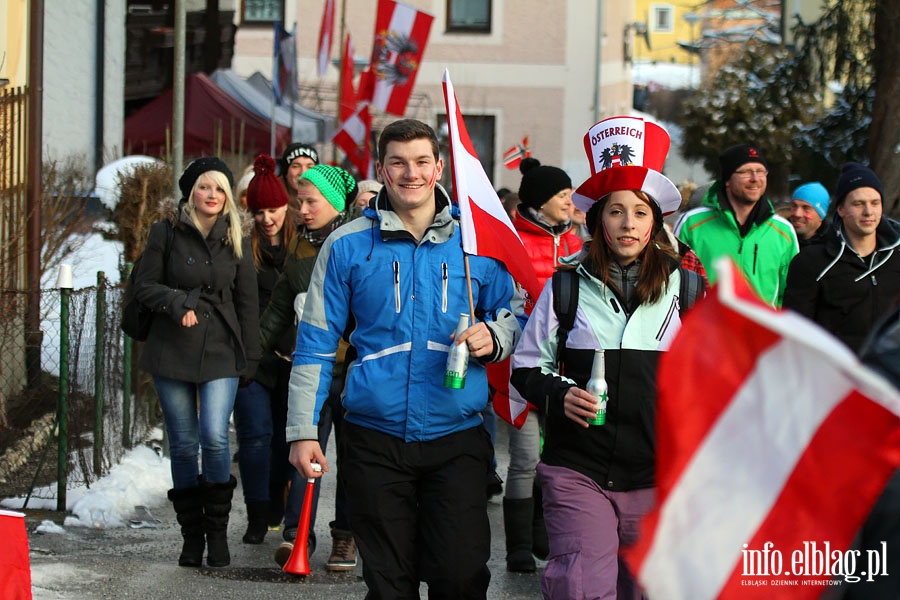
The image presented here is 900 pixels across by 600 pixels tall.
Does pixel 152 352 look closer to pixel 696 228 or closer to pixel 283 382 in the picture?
pixel 283 382

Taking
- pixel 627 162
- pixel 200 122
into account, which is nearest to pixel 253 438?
pixel 627 162

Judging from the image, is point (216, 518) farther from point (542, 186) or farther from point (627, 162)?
point (627, 162)

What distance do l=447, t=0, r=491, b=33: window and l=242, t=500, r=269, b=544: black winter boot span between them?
28643mm

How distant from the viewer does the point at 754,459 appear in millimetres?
2443

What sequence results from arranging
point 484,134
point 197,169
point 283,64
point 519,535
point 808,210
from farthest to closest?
point 484,134 < point 283,64 < point 808,210 < point 519,535 < point 197,169

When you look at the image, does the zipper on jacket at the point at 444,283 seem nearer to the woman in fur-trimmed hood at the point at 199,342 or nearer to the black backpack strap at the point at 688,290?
the black backpack strap at the point at 688,290

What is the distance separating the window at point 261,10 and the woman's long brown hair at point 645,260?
103ft

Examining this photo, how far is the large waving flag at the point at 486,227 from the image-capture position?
16.9 ft

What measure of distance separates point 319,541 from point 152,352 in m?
1.72

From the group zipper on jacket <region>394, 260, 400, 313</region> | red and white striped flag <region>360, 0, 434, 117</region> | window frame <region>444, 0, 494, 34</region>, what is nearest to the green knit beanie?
zipper on jacket <region>394, 260, 400, 313</region>

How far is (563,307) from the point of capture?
4.85 m

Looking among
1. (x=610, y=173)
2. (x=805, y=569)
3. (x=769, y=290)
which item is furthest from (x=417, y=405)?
(x=769, y=290)

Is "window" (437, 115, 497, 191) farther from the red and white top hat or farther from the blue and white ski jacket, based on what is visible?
the blue and white ski jacket

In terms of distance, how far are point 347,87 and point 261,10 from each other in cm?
1541
